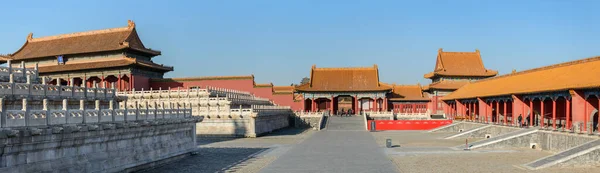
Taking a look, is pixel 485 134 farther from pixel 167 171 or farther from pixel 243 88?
pixel 243 88

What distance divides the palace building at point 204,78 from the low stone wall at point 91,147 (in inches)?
1133

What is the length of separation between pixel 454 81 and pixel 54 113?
6115 cm

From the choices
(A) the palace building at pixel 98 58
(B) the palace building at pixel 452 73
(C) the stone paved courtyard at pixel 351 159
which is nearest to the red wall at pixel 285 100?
(A) the palace building at pixel 98 58

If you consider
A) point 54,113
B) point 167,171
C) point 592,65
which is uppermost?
point 592,65

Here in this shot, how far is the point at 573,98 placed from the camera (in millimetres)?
27688

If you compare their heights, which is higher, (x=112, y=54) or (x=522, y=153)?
(x=112, y=54)

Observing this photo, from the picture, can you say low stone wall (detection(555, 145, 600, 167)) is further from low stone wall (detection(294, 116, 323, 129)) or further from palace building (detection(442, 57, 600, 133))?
low stone wall (detection(294, 116, 323, 129))

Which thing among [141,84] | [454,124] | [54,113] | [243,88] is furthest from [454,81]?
[54,113]

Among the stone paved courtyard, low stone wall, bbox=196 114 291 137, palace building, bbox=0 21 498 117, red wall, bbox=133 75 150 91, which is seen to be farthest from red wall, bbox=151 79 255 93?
the stone paved courtyard

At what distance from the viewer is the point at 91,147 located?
17.8 m

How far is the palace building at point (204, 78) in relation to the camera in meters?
59.0

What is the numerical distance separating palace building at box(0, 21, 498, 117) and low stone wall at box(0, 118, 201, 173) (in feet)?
94.5

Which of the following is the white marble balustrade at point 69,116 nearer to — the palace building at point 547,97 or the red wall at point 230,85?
the palace building at point 547,97

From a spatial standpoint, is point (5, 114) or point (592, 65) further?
point (592, 65)
